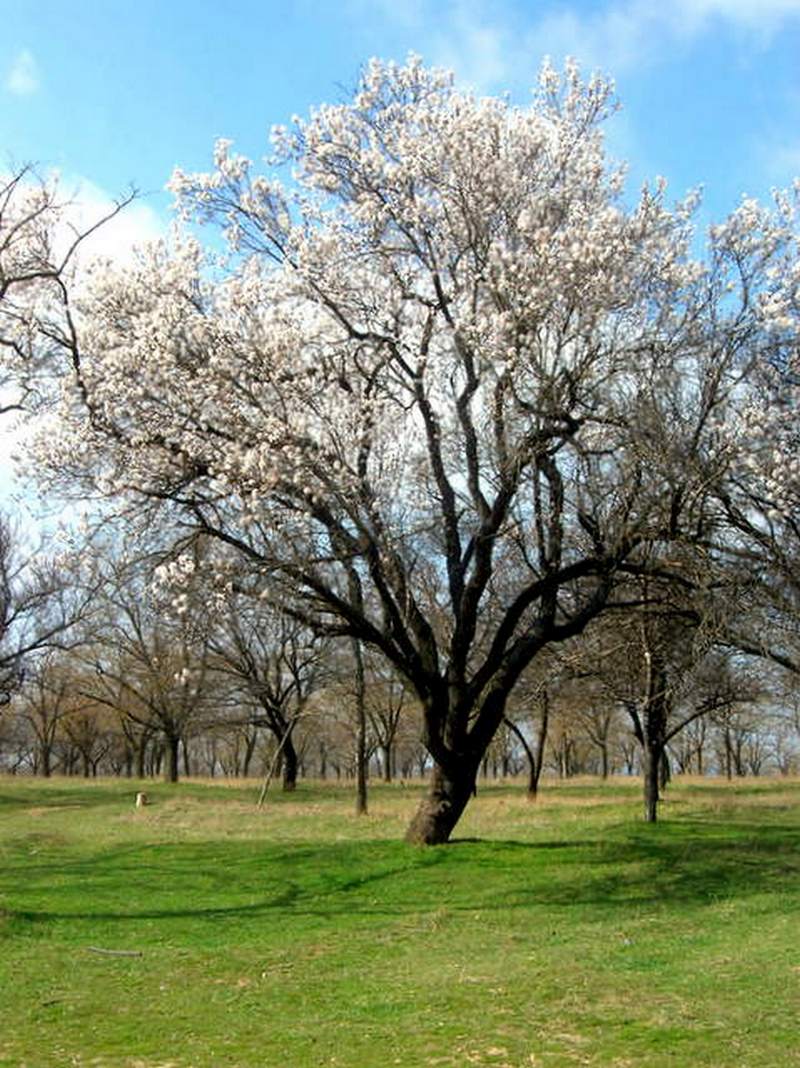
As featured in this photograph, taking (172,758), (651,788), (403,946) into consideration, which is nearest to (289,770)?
(172,758)

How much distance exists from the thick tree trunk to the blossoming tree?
2025 mm

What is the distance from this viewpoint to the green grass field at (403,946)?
7.57 metres

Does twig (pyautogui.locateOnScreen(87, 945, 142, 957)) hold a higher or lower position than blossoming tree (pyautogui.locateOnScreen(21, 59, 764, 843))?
lower

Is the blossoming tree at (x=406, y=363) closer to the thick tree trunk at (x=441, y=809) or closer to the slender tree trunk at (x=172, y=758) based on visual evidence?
the thick tree trunk at (x=441, y=809)

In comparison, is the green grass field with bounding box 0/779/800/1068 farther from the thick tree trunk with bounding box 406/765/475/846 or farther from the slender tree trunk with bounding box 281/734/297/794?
the slender tree trunk with bounding box 281/734/297/794

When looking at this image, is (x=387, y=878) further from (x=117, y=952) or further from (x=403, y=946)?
(x=117, y=952)

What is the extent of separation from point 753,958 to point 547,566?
337 inches

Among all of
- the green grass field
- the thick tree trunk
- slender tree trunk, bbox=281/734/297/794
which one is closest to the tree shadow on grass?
the green grass field

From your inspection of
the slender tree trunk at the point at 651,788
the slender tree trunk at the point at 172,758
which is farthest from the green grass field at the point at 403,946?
the slender tree trunk at the point at 172,758

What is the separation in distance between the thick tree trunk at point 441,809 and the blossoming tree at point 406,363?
2.03 metres

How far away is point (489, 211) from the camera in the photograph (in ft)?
54.0

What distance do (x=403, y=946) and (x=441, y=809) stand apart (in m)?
6.46

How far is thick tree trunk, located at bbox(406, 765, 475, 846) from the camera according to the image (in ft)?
60.4

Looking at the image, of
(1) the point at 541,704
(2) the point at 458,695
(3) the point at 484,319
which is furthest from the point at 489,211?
(1) the point at 541,704
